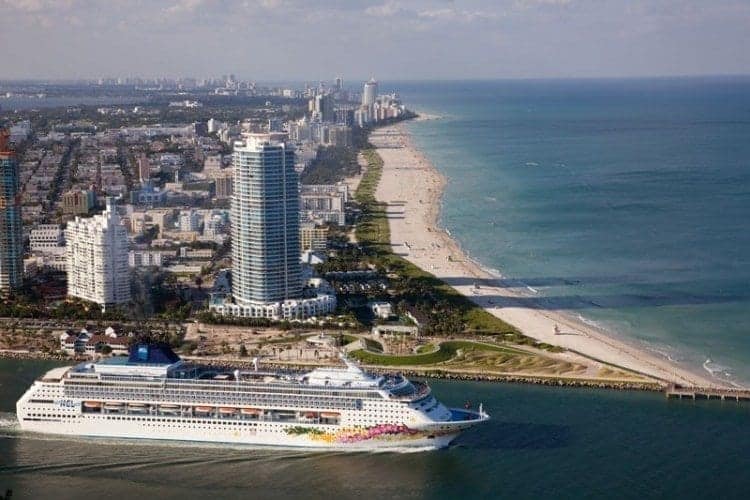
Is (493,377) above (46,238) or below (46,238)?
below

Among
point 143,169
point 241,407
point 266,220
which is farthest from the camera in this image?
point 143,169

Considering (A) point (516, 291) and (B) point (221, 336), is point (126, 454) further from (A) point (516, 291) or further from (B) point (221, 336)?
(A) point (516, 291)

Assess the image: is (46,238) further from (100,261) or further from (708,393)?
(708,393)

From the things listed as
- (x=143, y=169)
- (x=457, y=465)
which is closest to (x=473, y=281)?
(x=457, y=465)

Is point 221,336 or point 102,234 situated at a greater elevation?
point 102,234

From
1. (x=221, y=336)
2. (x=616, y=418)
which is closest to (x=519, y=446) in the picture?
(x=616, y=418)

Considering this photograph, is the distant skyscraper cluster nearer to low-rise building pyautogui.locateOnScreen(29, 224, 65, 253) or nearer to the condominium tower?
low-rise building pyautogui.locateOnScreen(29, 224, 65, 253)

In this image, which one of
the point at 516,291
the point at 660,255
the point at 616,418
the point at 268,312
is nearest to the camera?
the point at 616,418
